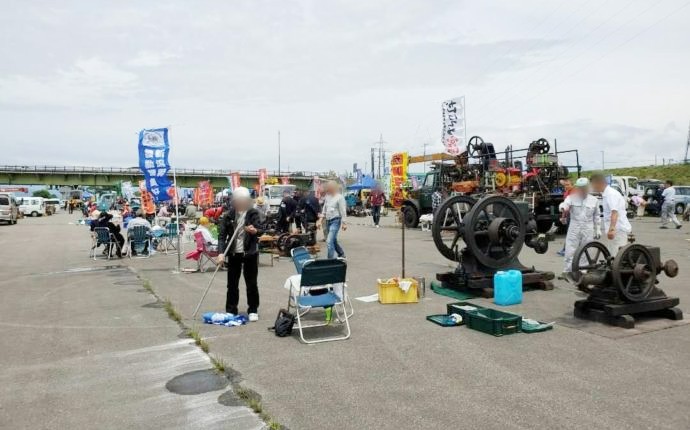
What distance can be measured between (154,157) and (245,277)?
6.99 m

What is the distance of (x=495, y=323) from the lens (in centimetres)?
570

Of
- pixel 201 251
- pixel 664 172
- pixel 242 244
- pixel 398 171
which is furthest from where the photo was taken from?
pixel 664 172

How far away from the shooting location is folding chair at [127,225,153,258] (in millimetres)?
14580

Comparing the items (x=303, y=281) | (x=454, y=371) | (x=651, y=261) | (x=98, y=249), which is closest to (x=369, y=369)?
(x=454, y=371)

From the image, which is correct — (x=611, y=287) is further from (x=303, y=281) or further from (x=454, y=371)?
(x=303, y=281)

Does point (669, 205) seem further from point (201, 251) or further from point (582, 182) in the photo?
point (201, 251)

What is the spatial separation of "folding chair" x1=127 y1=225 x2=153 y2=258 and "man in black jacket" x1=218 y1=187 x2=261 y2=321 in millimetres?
8944

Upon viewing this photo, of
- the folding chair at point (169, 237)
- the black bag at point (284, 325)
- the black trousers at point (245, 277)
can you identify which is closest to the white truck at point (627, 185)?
the folding chair at point (169, 237)

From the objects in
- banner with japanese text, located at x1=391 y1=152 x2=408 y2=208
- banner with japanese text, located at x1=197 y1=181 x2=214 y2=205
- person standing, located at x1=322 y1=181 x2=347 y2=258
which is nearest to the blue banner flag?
person standing, located at x1=322 y1=181 x2=347 y2=258

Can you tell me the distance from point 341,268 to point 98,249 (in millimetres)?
13365

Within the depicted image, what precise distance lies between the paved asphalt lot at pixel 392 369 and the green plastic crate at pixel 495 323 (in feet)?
0.37

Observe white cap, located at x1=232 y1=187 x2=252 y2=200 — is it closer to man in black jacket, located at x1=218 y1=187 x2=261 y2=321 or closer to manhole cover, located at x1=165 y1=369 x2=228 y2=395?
man in black jacket, located at x1=218 y1=187 x2=261 y2=321

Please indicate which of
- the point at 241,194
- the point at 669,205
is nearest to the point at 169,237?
the point at 241,194

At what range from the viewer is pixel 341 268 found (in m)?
5.84
